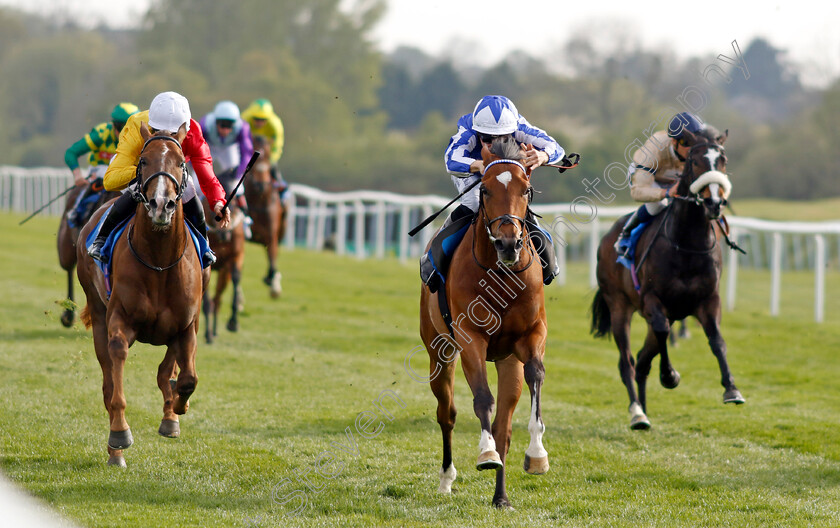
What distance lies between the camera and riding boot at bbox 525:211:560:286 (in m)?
5.33

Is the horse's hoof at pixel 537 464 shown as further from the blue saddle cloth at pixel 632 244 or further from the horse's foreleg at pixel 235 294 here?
the horse's foreleg at pixel 235 294

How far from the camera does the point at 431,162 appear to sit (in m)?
34.1

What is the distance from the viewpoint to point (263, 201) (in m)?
11.8

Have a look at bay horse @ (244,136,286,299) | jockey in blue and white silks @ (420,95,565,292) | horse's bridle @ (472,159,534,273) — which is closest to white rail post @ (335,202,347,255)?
bay horse @ (244,136,286,299)

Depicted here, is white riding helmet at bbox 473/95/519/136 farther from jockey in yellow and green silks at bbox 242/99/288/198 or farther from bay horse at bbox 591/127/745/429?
jockey in yellow and green silks at bbox 242/99/288/198

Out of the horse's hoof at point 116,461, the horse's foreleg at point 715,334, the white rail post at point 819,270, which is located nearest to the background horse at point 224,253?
the horse's hoof at point 116,461

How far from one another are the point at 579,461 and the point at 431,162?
93.2ft

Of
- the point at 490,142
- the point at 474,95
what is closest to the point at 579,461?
the point at 490,142

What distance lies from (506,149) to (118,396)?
2.33 metres

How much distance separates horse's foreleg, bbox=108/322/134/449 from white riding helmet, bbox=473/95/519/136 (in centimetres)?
212

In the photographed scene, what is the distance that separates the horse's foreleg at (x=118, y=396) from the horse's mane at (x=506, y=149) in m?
2.13

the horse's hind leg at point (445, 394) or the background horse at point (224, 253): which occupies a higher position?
the background horse at point (224, 253)

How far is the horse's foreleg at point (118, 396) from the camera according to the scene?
5289 millimetres

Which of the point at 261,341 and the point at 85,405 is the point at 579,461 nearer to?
the point at 85,405
